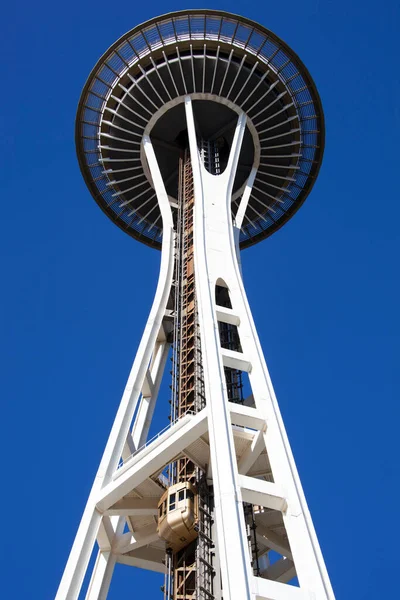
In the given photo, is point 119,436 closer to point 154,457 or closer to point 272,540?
point 154,457

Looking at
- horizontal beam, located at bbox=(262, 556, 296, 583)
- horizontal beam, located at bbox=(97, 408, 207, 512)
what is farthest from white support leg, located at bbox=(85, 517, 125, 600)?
horizontal beam, located at bbox=(262, 556, 296, 583)

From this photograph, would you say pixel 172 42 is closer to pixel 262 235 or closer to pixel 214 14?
pixel 214 14

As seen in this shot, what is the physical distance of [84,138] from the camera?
31.4 metres

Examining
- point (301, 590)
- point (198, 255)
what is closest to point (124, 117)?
point (198, 255)

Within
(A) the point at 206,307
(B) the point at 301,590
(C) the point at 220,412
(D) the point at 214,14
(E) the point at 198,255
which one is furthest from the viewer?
(D) the point at 214,14

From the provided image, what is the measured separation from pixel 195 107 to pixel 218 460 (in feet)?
66.7

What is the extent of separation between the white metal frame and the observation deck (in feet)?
24.3

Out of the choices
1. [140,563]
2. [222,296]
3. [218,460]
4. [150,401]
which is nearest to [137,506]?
[140,563]

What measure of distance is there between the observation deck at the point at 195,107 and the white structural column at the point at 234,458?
28.2 feet

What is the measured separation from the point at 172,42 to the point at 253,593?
24.0m

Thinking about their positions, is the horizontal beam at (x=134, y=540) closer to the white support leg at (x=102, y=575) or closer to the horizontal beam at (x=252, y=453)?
the white support leg at (x=102, y=575)

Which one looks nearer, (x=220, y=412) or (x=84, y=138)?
(x=220, y=412)

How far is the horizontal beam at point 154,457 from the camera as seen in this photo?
658 inches

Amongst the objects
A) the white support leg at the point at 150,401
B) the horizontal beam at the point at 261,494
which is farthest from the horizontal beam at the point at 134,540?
the horizontal beam at the point at 261,494
